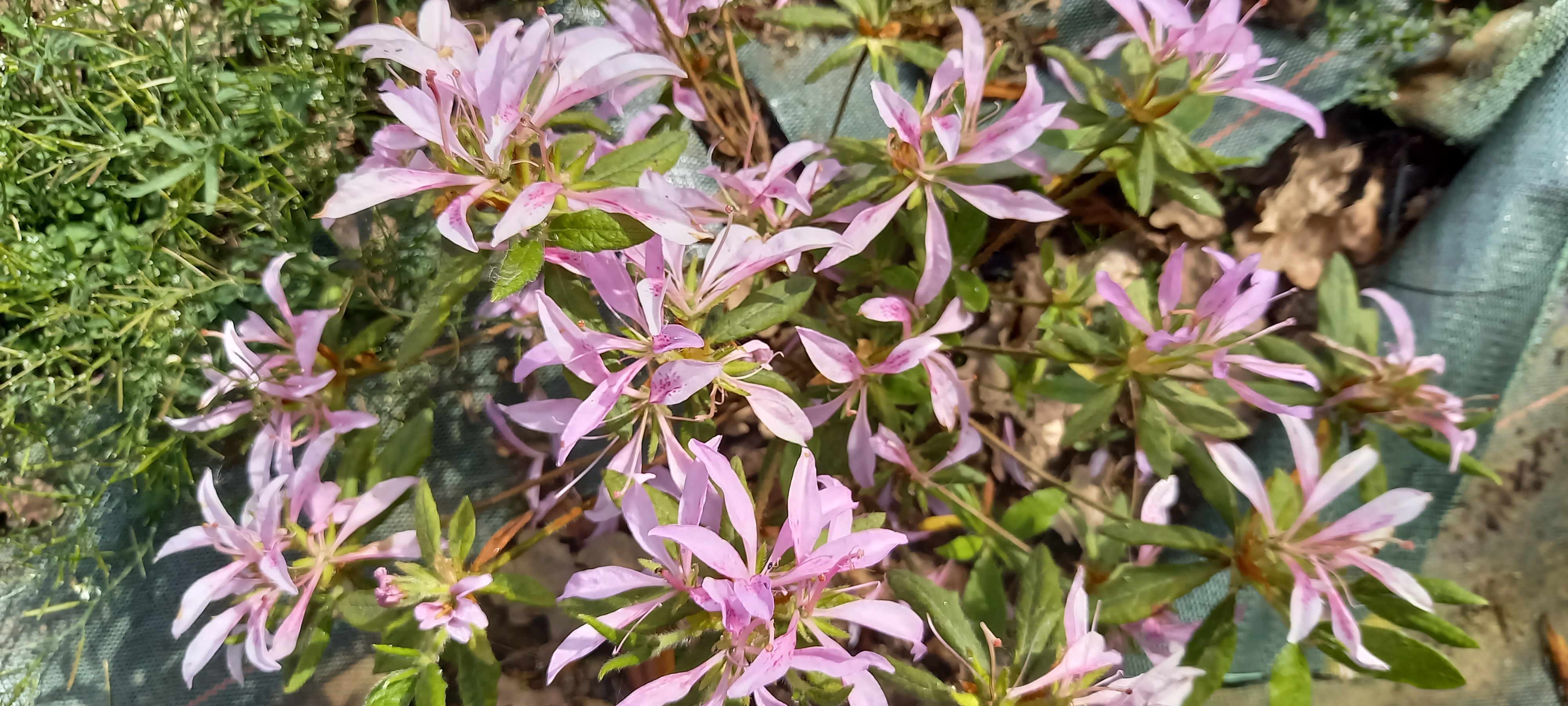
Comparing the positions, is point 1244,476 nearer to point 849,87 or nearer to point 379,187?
point 849,87

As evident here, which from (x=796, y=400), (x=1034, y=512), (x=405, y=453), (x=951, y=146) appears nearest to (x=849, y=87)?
(x=951, y=146)

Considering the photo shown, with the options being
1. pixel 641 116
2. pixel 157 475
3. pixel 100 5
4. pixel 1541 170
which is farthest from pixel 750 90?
pixel 1541 170

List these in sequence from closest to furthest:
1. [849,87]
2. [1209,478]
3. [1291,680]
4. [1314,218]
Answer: [1291,680] → [1209,478] → [849,87] → [1314,218]

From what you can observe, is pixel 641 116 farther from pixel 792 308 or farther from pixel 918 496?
pixel 918 496

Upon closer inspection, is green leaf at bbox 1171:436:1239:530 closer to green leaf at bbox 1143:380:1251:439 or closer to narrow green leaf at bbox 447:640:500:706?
green leaf at bbox 1143:380:1251:439

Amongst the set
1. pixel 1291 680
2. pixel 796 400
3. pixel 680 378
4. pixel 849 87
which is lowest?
pixel 1291 680
